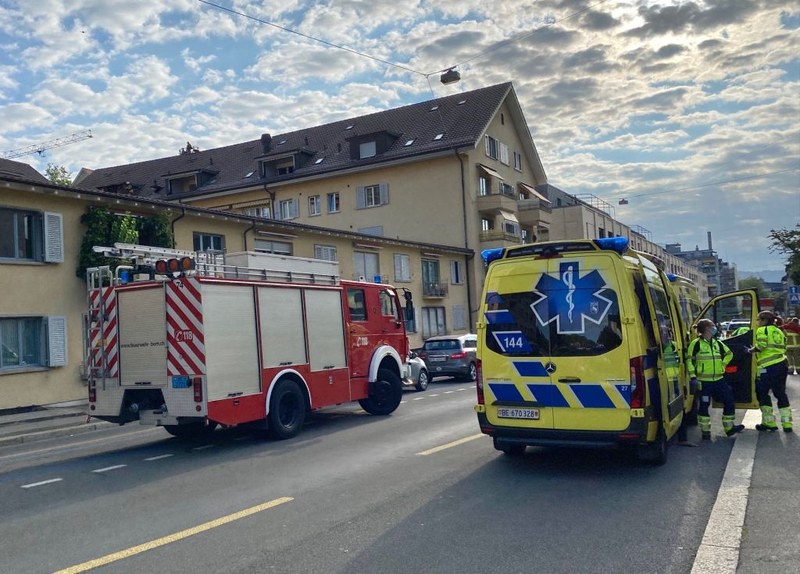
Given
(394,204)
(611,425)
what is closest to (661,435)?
(611,425)

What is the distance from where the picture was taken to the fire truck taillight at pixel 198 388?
9.92 meters

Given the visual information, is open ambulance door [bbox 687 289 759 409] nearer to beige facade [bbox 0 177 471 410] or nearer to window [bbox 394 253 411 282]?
beige facade [bbox 0 177 471 410]

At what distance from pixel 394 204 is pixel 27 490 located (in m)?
34.1

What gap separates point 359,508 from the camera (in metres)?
6.55

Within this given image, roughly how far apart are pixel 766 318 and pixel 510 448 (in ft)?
14.8

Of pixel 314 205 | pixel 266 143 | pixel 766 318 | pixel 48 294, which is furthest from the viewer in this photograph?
pixel 266 143

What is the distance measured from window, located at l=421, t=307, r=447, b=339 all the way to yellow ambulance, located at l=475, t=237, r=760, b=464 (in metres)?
26.4

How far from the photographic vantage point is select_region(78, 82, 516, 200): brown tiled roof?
4091 centimetres

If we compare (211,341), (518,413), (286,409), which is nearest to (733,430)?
(518,413)

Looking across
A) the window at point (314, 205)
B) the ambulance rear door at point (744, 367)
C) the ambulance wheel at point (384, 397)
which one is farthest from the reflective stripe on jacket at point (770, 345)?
the window at point (314, 205)

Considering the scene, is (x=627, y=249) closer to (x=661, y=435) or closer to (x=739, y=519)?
(x=661, y=435)

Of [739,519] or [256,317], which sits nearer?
[739,519]

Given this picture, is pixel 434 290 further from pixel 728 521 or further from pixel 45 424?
pixel 728 521

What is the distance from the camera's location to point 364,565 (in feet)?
16.5
